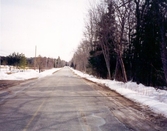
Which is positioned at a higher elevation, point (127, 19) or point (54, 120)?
point (127, 19)

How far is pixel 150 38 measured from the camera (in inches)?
992

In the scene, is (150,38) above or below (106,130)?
above

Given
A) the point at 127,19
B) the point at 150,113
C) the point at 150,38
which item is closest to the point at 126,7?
the point at 127,19

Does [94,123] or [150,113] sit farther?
[150,113]

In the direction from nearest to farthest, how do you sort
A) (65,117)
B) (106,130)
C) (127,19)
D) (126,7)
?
(106,130) → (65,117) → (126,7) → (127,19)

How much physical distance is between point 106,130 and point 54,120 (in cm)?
204

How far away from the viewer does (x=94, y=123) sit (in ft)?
A: 24.0

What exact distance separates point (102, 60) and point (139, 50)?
11.7 meters

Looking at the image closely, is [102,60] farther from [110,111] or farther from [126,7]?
[110,111]

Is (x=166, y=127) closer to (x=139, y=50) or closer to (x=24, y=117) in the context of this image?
(x=24, y=117)

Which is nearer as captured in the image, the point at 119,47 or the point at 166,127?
the point at 166,127

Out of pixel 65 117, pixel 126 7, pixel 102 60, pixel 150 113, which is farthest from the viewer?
pixel 102 60

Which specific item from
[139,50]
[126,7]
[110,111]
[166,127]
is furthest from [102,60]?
[166,127]

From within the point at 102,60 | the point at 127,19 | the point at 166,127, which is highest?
the point at 127,19
